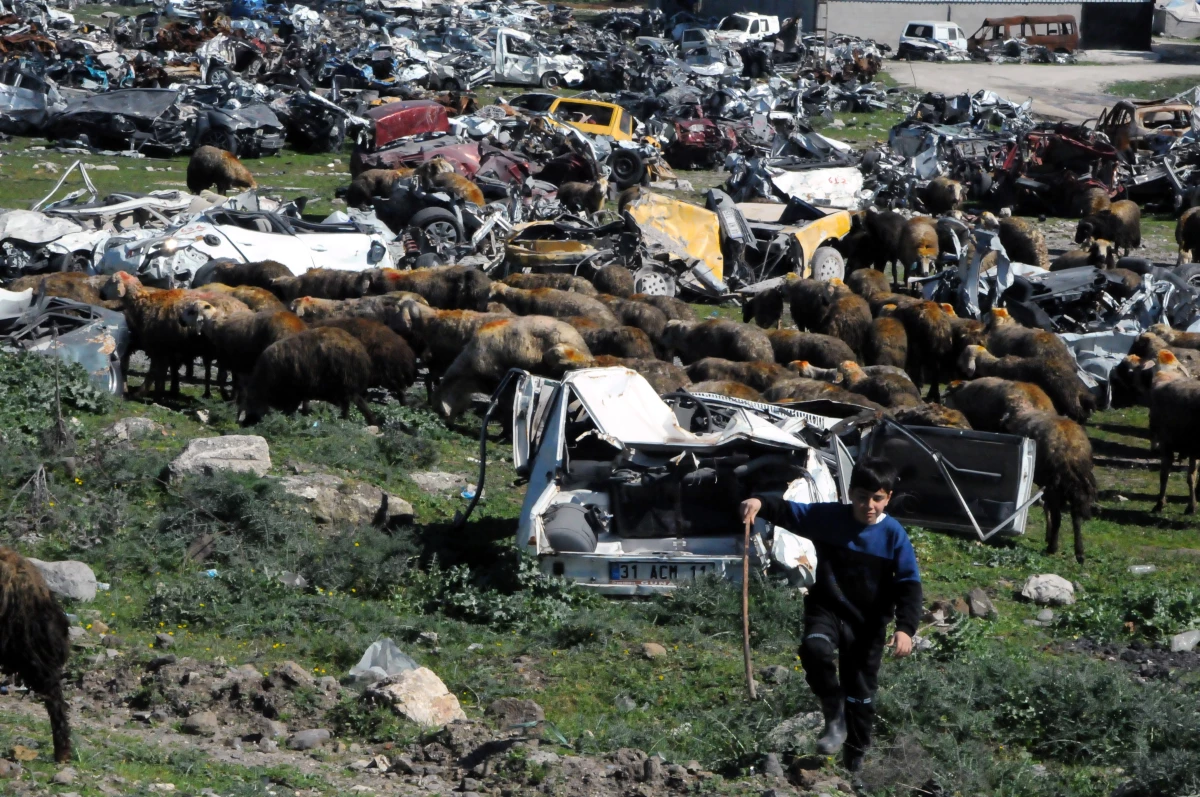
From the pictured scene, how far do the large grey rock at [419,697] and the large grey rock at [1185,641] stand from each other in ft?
15.3

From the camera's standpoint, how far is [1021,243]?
22.6m

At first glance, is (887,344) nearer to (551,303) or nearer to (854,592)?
(551,303)

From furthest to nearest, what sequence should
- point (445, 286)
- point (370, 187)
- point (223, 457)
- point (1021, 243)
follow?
1. point (370, 187)
2. point (1021, 243)
3. point (445, 286)
4. point (223, 457)

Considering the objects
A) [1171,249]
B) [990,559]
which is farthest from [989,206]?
[990,559]

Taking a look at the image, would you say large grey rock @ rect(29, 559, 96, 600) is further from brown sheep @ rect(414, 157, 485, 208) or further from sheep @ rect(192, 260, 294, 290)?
brown sheep @ rect(414, 157, 485, 208)

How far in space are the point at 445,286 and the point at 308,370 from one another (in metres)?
4.97

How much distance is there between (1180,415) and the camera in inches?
497

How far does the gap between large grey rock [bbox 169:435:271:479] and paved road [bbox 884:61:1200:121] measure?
3639 centimetres

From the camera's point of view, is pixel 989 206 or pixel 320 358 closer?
pixel 320 358

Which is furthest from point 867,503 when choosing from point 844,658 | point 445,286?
point 445,286

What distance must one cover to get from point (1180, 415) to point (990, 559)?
3.06 metres

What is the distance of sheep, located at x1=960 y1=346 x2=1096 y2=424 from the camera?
1433 cm

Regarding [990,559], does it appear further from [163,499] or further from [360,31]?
[360,31]

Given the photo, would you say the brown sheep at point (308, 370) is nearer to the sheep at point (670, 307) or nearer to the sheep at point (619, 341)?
the sheep at point (619, 341)
